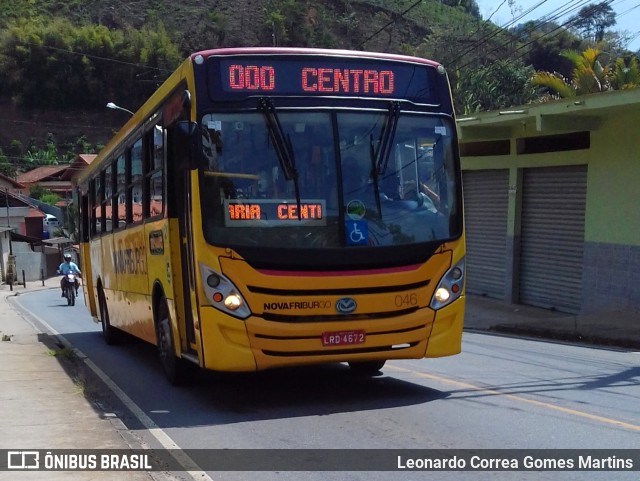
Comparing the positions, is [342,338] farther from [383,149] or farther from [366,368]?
[366,368]

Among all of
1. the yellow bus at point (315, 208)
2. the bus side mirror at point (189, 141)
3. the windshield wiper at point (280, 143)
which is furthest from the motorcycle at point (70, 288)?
the windshield wiper at point (280, 143)

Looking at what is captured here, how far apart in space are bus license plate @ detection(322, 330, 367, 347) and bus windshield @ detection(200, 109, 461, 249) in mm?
835

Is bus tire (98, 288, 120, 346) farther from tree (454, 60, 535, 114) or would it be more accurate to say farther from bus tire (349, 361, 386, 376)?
tree (454, 60, 535, 114)

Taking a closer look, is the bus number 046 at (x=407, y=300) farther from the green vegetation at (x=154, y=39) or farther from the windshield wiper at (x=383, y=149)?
the green vegetation at (x=154, y=39)

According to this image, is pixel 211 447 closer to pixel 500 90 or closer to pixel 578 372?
pixel 578 372

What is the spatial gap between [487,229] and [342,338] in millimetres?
15424

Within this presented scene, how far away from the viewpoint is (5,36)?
9744 cm

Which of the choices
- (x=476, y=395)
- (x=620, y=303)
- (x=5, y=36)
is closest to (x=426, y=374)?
(x=476, y=395)

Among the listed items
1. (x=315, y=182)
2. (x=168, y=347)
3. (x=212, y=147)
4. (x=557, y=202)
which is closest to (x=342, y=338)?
(x=315, y=182)

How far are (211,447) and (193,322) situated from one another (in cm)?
161

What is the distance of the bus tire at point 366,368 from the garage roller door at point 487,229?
12222 millimetres

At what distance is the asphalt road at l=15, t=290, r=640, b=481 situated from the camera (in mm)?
7059

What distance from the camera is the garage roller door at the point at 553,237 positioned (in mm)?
19312

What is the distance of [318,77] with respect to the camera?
857 cm
